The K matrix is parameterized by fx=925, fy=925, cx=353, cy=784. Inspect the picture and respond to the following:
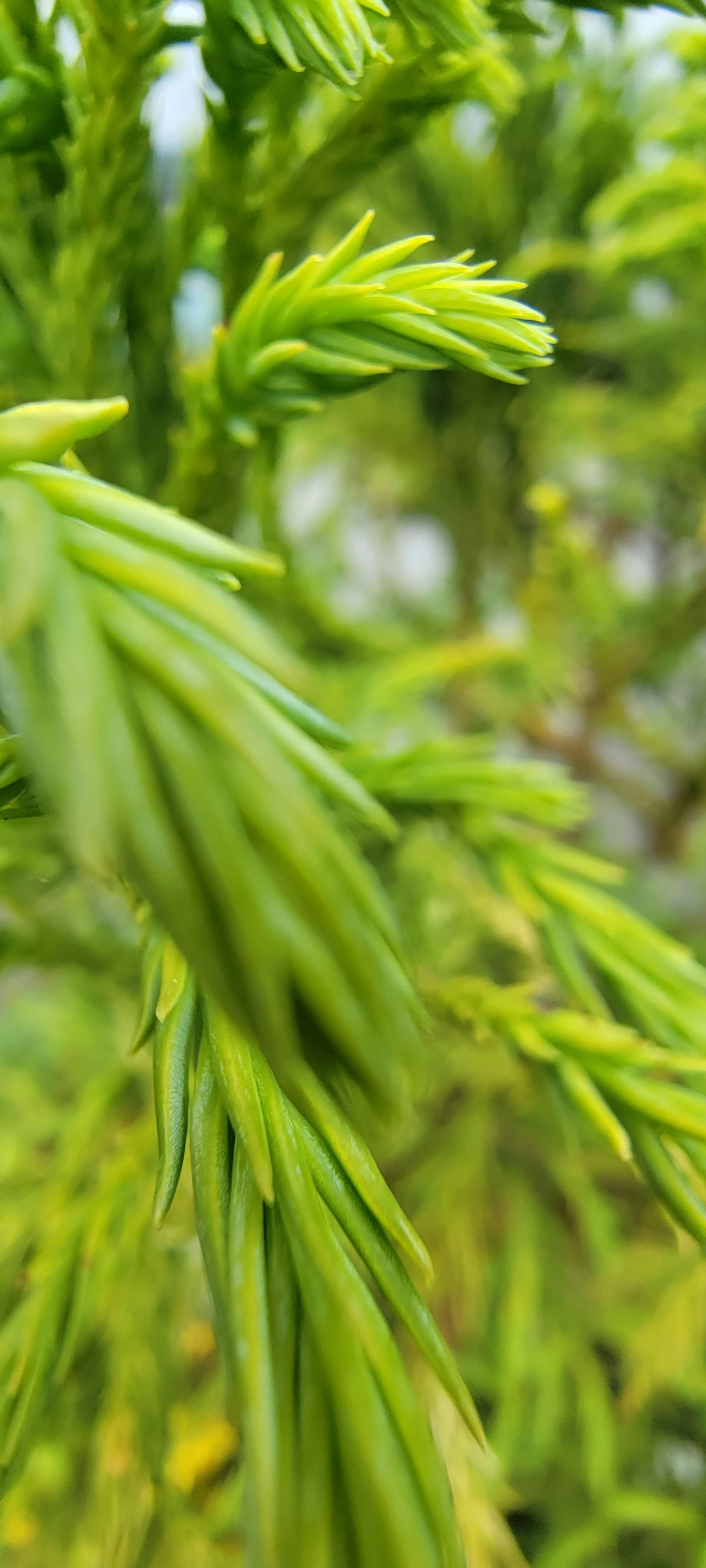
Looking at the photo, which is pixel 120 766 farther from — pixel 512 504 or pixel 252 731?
pixel 512 504

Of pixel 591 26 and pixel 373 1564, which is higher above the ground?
pixel 591 26

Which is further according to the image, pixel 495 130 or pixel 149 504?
pixel 495 130

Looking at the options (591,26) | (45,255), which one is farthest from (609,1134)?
(591,26)

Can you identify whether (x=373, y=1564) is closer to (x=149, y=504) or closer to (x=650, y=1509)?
(x=149, y=504)

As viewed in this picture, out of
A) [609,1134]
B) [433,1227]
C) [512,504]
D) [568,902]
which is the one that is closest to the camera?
[609,1134]

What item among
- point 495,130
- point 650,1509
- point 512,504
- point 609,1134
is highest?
point 495,130

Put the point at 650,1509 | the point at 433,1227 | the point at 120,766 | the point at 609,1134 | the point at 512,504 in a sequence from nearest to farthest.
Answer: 1. the point at 120,766
2. the point at 609,1134
3. the point at 650,1509
4. the point at 433,1227
5. the point at 512,504
